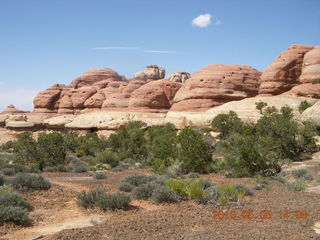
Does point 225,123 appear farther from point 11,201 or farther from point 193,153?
point 11,201

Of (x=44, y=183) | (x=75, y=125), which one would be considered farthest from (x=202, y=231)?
(x=75, y=125)

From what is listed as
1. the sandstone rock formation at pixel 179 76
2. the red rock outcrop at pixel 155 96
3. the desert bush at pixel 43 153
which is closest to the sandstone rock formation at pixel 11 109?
the red rock outcrop at pixel 155 96

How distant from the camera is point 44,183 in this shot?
9.97 metres

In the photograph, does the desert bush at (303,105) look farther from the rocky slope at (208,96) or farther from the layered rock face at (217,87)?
the layered rock face at (217,87)

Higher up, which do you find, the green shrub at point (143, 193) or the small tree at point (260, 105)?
the small tree at point (260, 105)

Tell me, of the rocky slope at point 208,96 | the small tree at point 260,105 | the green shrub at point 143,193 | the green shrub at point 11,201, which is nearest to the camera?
the green shrub at point 11,201

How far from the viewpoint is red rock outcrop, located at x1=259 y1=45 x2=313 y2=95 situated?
138ft

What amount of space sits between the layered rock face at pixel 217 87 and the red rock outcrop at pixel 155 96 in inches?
134

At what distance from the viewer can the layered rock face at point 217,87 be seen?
138 feet

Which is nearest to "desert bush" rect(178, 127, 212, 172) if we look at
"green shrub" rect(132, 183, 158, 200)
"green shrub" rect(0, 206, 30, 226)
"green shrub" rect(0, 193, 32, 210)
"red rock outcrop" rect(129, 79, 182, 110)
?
"green shrub" rect(132, 183, 158, 200)

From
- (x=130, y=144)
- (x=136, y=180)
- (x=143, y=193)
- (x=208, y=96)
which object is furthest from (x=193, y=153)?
(x=208, y=96)

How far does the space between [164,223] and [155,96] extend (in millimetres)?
42046

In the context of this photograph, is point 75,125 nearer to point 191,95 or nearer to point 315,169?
point 191,95

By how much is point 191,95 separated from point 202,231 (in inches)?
1508
